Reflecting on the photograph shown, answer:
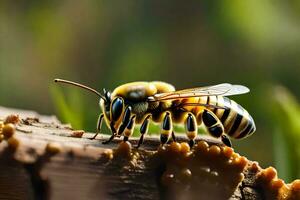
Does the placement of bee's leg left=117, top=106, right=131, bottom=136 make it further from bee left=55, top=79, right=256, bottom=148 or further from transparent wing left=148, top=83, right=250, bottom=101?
transparent wing left=148, top=83, right=250, bottom=101

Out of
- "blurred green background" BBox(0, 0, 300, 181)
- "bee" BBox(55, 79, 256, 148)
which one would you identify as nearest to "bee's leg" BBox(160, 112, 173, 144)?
"bee" BBox(55, 79, 256, 148)

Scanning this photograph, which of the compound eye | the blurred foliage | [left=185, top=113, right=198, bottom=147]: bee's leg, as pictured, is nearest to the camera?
[left=185, top=113, right=198, bottom=147]: bee's leg

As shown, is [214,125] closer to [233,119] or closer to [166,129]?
[233,119]

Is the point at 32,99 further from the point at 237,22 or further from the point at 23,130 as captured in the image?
the point at 23,130

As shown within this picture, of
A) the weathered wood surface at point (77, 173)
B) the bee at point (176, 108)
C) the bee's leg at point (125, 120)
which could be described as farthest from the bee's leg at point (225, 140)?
the weathered wood surface at point (77, 173)

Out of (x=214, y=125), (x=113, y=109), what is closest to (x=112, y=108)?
(x=113, y=109)

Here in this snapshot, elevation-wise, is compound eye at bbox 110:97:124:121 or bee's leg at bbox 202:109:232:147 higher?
compound eye at bbox 110:97:124:121

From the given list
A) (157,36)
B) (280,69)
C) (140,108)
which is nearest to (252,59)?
(280,69)
